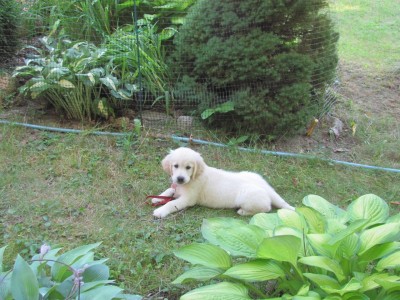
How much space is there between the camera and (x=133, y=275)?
132 inches

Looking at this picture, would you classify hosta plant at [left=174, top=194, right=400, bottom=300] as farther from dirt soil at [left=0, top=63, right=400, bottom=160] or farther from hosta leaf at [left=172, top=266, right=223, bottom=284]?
dirt soil at [left=0, top=63, right=400, bottom=160]

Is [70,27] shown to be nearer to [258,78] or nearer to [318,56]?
[258,78]

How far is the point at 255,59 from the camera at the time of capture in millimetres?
5141

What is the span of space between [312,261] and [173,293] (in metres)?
1.02

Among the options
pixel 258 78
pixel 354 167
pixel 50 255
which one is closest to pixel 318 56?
pixel 258 78

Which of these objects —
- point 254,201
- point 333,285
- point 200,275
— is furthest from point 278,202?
point 333,285

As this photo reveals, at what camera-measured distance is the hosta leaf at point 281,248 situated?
260cm

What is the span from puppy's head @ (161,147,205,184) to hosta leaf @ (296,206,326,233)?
1180 mm

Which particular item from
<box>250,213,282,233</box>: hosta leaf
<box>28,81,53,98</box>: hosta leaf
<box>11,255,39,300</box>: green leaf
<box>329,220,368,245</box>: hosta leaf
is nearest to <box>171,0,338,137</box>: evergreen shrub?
<box>28,81,53,98</box>: hosta leaf

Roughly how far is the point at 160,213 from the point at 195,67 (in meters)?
2.01

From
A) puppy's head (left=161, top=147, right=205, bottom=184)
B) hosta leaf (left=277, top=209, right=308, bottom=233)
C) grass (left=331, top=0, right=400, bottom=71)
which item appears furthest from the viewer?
grass (left=331, top=0, right=400, bottom=71)

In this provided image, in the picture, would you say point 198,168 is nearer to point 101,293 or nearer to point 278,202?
point 278,202

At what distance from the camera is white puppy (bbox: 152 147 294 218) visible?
407 cm

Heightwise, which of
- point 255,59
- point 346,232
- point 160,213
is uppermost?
point 255,59
